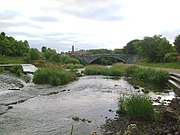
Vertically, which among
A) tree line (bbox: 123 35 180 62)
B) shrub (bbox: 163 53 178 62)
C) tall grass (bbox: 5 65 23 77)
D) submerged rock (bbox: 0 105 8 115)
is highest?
tree line (bbox: 123 35 180 62)

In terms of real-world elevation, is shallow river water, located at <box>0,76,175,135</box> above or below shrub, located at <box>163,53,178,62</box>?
below

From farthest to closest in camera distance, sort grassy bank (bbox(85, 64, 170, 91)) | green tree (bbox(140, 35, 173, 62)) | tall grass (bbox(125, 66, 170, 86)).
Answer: green tree (bbox(140, 35, 173, 62)) < tall grass (bbox(125, 66, 170, 86)) < grassy bank (bbox(85, 64, 170, 91))

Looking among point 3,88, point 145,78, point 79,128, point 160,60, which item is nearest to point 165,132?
point 79,128

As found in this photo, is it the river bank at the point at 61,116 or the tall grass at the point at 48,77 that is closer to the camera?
the river bank at the point at 61,116

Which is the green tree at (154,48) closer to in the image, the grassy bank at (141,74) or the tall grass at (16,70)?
the grassy bank at (141,74)

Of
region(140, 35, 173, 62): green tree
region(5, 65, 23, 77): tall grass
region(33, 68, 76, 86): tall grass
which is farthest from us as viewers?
region(140, 35, 173, 62): green tree

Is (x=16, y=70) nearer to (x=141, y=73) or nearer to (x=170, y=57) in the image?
(x=141, y=73)

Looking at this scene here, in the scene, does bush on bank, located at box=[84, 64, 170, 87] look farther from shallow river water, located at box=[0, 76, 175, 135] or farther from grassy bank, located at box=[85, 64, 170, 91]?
shallow river water, located at box=[0, 76, 175, 135]

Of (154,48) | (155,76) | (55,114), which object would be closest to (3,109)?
(55,114)

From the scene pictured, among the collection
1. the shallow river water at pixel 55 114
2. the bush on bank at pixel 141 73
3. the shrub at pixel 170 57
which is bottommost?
the shallow river water at pixel 55 114

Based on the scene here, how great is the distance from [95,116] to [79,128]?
278cm

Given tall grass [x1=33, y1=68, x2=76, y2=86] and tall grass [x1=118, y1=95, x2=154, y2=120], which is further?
tall grass [x1=33, y1=68, x2=76, y2=86]

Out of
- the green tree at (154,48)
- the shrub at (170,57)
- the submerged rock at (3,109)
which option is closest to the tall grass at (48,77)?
the submerged rock at (3,109)

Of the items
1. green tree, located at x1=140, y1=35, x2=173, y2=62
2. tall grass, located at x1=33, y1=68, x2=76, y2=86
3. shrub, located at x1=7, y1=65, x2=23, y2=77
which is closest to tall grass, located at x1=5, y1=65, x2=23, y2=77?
shrub, located at x1=7, y1=65, x2=23, y2=77
